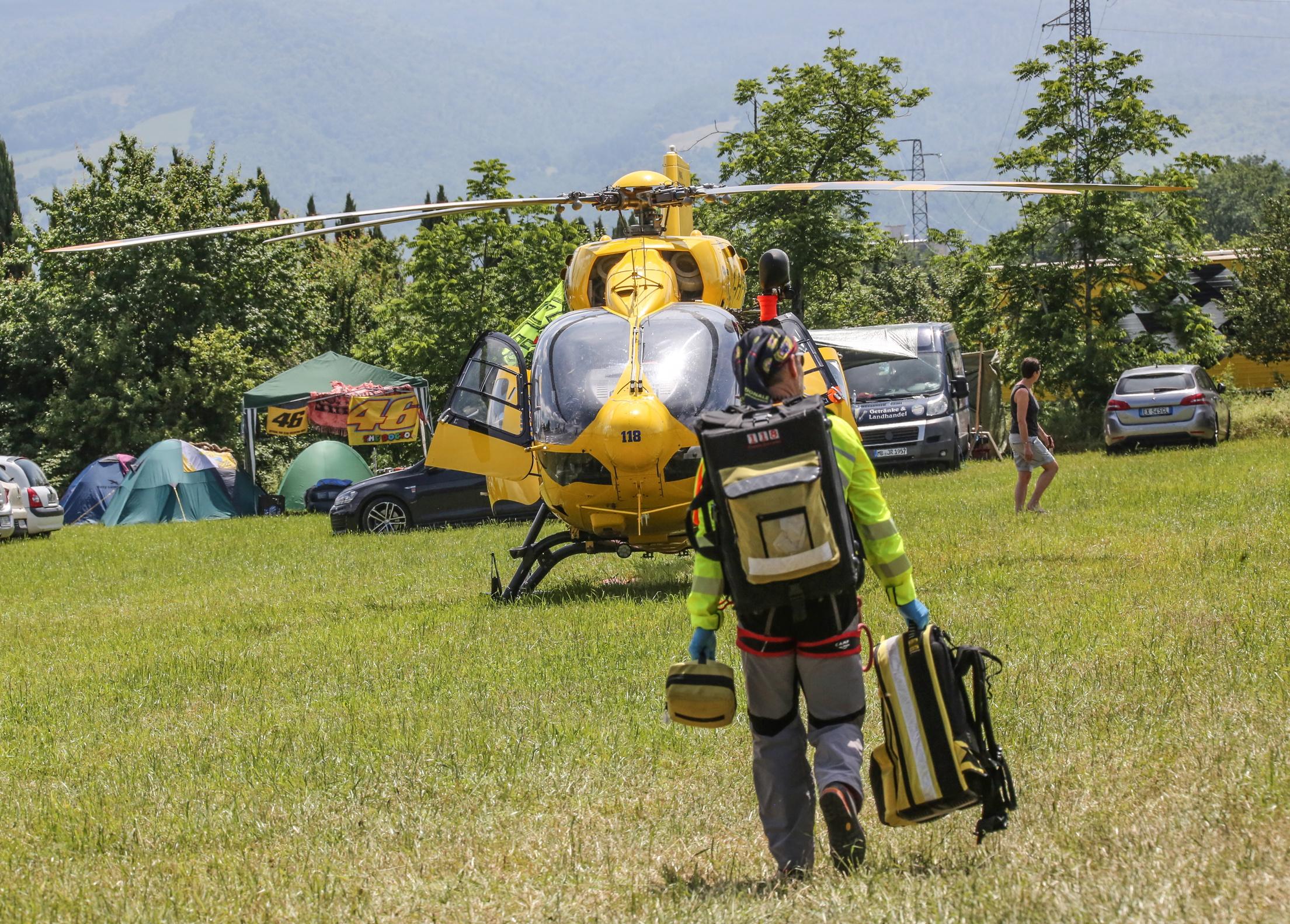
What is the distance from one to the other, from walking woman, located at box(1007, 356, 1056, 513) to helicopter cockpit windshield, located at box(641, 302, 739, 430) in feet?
18.4

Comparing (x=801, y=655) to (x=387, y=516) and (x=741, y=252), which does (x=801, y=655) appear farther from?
(x=741, y=252)

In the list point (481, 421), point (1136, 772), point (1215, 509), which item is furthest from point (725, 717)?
point (1215, 509)

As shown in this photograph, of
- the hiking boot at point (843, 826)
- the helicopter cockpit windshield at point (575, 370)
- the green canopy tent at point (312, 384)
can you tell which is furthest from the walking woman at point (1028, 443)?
the green canopy tent at point (312, 384)

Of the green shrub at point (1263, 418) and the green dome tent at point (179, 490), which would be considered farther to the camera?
the green dome tent at point (179, 490)

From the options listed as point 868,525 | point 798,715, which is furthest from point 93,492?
point 868,525

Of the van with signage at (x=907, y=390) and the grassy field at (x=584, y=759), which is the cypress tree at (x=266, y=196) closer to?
the van with signage at (x=907, y=390)

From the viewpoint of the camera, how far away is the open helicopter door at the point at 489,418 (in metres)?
11.0

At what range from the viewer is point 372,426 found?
26984mm

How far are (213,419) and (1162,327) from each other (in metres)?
25.0

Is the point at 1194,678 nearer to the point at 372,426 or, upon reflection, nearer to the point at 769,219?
the point at 372,426

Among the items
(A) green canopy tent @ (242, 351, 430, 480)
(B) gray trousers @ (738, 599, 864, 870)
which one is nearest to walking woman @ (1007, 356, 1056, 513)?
(B) gray trousers @ (738, 599, 864, 870)

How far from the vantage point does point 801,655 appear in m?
4.59

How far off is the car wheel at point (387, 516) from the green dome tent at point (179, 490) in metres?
9.60

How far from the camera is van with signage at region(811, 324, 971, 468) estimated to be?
23.7 m
